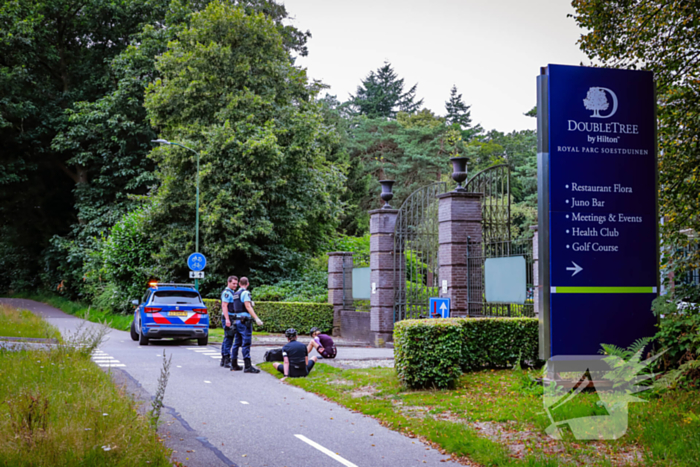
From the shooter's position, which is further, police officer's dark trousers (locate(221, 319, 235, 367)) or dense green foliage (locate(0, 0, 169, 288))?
dense green foliage (locate(0, 0, 169, 288))

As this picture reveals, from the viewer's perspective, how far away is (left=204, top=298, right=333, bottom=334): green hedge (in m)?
23.4

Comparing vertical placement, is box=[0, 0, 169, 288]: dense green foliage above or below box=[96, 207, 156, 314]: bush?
above

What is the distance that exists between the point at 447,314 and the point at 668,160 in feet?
20.7

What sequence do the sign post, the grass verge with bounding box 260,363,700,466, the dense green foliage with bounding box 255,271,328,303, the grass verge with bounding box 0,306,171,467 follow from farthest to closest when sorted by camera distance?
1. the sign post
2. the dense green foliage with bounding box 255,271,328,303
3. the grass verge with bounding box 260,363,700,466
4. the grass verge with bounding box 0,306,171,467

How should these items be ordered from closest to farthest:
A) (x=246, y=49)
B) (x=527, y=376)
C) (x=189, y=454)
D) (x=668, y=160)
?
(x=189, y=454) → (x=527, y=376) → (x=668, y=160) → (x=246, y=49)

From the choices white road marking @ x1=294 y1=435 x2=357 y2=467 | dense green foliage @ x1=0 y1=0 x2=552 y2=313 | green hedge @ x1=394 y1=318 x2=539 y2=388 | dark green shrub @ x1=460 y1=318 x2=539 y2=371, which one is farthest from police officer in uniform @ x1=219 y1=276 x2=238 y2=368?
dense green foliage @ x1=0 y1=0 x2=552 y2=313

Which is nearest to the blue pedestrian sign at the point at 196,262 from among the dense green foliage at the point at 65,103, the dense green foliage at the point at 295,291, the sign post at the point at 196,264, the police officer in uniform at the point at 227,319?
the sign post at the point at 196,264

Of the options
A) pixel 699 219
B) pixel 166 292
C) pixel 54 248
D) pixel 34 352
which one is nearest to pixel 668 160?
pixel 699 219

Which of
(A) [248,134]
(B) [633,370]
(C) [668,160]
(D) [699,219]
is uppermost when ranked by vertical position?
(A) [248,134]

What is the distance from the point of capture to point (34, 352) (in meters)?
11.3

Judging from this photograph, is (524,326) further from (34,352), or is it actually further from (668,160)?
(34,352)

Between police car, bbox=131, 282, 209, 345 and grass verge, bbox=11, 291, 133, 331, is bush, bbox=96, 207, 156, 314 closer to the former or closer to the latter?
grass verge, bbox=11, 291, 133, 331

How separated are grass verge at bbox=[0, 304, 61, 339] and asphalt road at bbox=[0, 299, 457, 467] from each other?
4.62 meters

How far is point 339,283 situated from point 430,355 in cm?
1328
